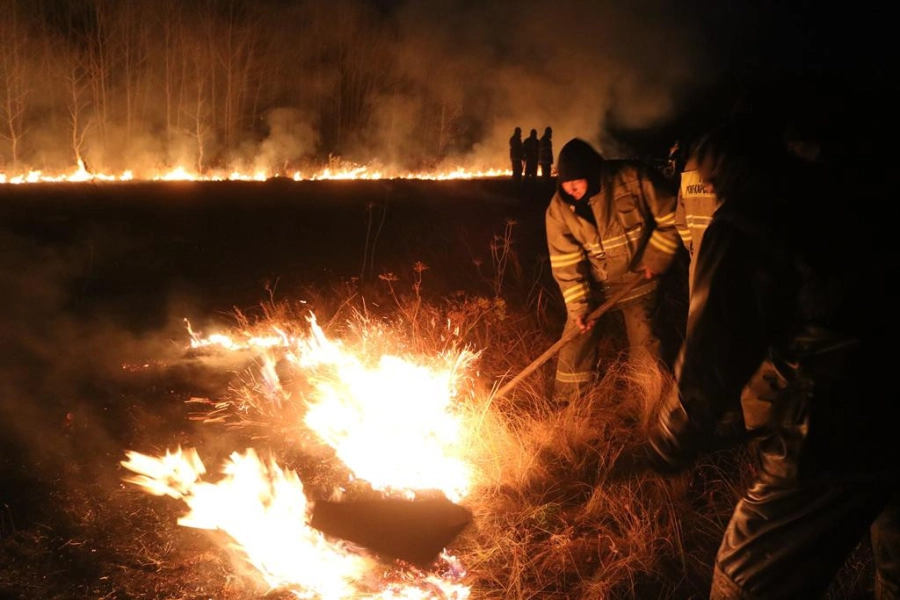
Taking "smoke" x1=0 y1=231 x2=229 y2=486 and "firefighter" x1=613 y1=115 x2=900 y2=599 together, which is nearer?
"firefighter" x1=613 y1=115 x2=900 y2=599

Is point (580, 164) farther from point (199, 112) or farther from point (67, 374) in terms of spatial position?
point (199, 112)

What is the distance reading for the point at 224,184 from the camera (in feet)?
46.7

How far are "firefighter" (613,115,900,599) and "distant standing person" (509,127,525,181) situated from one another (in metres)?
→ 15.8

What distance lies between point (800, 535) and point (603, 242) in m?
2.91

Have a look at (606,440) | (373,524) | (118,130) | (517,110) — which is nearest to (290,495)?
(373,524)

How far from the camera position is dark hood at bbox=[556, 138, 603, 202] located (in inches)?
168

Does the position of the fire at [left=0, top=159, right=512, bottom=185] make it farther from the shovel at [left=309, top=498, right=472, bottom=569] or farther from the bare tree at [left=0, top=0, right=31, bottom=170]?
the shovel at [left=309, top=498, right=472, bottom=569]

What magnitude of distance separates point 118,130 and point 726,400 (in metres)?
21.4

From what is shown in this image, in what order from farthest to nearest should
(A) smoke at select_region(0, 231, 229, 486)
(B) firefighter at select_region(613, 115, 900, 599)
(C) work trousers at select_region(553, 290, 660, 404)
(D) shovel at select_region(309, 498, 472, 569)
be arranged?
1. (C) work trousers at select_region(553, 290, 660, 404)
2. (A) smoke at select_region(0, 231, 229, 486)
3. (D) shovel at select_region(309, 498, 472, 569)
4. (B) firefighter at select_region(613, 115, 900, 599)

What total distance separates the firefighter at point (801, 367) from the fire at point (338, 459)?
1.51 meters

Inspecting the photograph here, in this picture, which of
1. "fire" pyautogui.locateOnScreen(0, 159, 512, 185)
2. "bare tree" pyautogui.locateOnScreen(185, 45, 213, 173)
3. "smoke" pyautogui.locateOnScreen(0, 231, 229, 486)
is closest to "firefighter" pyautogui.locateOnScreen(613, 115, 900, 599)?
"smoke" pyautogui.locateOnScreen(0, 231, 229, 486)

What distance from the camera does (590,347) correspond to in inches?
183

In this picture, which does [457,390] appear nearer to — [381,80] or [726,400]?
[726,400]

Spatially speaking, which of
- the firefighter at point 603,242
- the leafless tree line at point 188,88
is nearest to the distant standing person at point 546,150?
the leafless tree line at point 188,88
